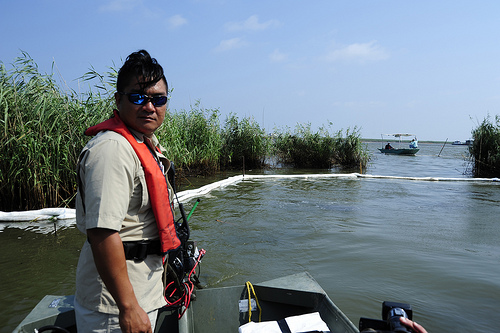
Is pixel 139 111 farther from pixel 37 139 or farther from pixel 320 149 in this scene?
pixel 320 149

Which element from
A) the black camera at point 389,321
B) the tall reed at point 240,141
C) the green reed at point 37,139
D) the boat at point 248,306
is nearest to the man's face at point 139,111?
the black camera at point 389,321

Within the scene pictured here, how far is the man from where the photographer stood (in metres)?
1.17

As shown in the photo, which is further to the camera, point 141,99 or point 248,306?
point 248,306

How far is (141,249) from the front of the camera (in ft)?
4.51

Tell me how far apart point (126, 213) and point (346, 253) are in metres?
4.44

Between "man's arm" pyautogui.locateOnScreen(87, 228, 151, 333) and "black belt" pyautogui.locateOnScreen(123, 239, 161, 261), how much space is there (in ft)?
0.46

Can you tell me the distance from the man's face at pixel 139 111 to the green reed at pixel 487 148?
16.1 meters

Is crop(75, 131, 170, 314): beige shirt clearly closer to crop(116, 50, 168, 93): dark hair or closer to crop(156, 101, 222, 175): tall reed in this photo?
crop(116, 50, 168, 93): dark hair

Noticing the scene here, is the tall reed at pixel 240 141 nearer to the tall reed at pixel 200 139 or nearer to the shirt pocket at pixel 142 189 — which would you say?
the tall reed at pixel 200 139

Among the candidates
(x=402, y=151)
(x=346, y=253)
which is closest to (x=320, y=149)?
(x=346, y=253)

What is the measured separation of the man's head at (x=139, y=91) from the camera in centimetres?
142

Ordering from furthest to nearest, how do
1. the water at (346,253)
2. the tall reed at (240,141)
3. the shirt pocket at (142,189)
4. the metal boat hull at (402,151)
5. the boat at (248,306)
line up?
the metal boat hull at (402,151) → the tall reed at (240,141) → the water at (346,253) → the boat at (248,306) → the shirt pocket at (142,189)

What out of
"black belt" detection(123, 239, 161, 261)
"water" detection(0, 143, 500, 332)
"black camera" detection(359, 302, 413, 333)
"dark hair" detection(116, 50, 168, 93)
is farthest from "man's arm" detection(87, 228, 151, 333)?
"water" detection(0, 143, 500, 332)

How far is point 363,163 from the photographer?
18359 mm
